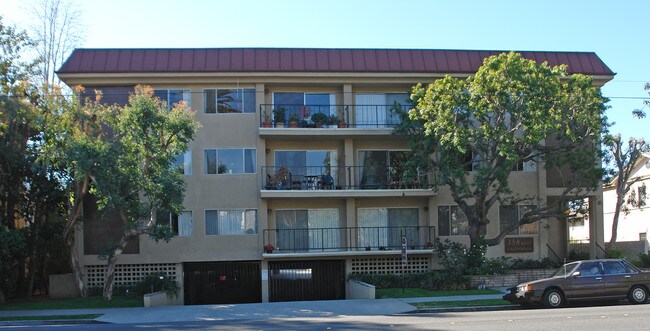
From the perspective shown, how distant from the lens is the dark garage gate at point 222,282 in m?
28.4

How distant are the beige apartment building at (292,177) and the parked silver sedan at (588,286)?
8.82 metres

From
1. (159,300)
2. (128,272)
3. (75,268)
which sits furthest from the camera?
(128,272)

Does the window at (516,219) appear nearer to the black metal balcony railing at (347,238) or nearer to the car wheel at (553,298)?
the black metal balcony railing at (347,238)

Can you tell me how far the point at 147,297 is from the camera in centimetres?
2356

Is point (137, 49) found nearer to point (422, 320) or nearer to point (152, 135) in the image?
point (152, 135)

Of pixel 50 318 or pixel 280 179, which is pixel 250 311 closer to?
pixel 50 318

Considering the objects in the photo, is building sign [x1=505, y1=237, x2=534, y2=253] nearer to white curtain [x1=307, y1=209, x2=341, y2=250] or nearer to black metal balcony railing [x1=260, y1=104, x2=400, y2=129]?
black metal balcony railing [x1=260, y1=104, x2=400, y2=129]

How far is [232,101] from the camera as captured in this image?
28406mm

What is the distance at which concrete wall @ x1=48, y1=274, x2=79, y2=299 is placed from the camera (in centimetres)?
2714

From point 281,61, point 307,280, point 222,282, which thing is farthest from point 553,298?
point 281,61

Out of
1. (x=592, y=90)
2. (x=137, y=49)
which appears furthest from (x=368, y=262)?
(x=137, y=49)

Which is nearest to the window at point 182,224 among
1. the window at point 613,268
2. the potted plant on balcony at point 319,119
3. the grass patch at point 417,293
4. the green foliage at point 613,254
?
the potted plant on balcony at point 319,119

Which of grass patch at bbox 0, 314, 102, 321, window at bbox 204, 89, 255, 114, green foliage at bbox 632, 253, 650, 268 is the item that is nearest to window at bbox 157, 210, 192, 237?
window at bbox 204, 89, 255, 114

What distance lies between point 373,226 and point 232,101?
8.26m
